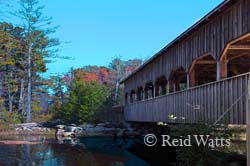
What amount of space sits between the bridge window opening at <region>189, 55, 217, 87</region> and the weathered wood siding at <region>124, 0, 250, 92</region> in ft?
1.71

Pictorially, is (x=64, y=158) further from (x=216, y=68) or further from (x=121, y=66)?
(x=121, y=66)

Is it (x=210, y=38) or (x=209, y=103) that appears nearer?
(x=209, y=103)

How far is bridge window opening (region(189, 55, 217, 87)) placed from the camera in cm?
1529

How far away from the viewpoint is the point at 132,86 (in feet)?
96.0

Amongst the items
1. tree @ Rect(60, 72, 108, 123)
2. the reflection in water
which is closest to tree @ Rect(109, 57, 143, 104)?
tree @ Rect(60, 72, 108, 123)

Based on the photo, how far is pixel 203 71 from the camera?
19.7 m

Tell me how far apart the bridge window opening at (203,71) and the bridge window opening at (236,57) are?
0.72m

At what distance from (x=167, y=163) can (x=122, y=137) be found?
40.0 ft

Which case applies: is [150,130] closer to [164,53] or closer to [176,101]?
[164,53]

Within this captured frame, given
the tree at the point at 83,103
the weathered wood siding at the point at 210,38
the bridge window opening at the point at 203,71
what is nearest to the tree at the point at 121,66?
the tree at the point at 83,103

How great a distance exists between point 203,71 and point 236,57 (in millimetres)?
4438

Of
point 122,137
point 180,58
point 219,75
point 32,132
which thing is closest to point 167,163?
point 180,58

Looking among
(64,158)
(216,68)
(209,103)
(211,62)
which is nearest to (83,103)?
(64,158)

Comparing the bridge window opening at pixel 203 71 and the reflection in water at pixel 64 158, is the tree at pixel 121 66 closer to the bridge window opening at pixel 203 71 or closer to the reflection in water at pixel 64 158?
the bridge window opening at pixel 203 71
